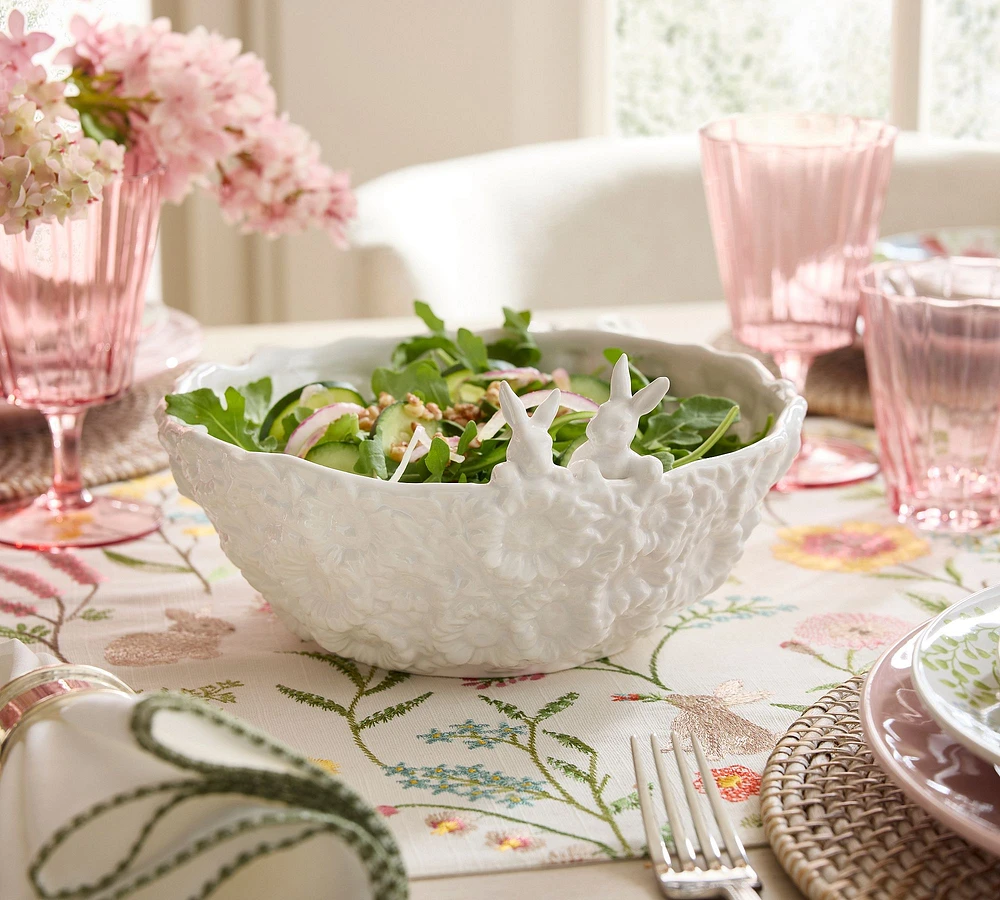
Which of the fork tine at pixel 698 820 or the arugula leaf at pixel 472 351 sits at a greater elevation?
the arugula leaf at pixel 472 351

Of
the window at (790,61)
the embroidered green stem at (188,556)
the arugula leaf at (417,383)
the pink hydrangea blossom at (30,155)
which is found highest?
the window at (790,61)

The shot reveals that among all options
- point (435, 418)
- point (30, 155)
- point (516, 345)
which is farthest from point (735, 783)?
point (30, 155)

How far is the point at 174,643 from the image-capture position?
696 mm

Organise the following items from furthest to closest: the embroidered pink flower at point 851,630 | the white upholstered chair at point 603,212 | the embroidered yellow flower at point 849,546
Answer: the white upholstered chair at point 603,212
the embroidered yellow flower at point 849,546
the embroidered pink flower at point 851,630

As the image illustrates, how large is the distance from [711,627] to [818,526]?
0.21 meters

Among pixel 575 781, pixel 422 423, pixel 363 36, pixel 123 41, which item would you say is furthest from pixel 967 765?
pixel 363 36

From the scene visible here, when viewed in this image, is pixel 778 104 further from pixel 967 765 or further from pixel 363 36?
pixel 967 765

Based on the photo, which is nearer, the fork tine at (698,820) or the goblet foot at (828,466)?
the fork tine at (698,820)

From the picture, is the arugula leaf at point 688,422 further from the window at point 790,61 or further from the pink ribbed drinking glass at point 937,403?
the window at point 790,61

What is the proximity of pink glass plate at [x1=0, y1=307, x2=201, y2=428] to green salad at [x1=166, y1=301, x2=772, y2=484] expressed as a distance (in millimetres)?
286

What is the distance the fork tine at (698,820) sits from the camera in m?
0.46

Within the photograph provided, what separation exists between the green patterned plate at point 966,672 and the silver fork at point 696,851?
9cm

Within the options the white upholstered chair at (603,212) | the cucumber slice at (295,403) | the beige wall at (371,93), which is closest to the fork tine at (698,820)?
the cucumber slice at (295,403)

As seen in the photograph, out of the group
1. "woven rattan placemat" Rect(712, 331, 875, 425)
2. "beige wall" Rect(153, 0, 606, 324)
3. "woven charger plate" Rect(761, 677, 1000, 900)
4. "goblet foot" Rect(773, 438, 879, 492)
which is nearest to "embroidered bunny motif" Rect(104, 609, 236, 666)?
"woven charger plate" Rect(761, 677, 1000, 900)
